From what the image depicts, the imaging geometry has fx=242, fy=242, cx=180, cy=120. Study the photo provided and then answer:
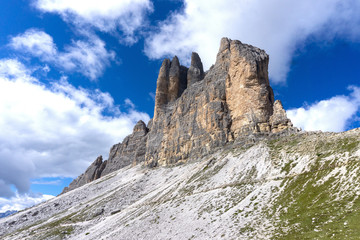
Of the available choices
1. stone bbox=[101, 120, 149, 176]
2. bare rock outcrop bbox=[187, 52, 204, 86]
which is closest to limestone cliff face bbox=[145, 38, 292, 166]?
A: bare rock outcrop bbox=[187, 52, 204, 86]

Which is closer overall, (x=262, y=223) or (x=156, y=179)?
(x=262, y=223)

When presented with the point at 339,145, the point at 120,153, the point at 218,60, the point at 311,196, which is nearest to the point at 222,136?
the point at 218,60

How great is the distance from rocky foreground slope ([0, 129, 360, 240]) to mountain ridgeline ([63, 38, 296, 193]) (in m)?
20.8

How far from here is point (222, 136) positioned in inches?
3317

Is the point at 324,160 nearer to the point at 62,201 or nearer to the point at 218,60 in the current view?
the point at 218,60

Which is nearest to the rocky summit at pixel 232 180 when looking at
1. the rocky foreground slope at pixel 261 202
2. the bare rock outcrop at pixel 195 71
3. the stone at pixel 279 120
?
the rocky foreground slope at pixel 261 202

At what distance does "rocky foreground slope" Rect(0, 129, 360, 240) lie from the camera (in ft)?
74.8

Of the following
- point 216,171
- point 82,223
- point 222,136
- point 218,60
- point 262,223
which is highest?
point 218,60

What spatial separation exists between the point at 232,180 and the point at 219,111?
46297 mm

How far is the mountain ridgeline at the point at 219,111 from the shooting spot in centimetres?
7850

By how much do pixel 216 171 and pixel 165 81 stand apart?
3493 inches

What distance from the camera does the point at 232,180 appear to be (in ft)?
151

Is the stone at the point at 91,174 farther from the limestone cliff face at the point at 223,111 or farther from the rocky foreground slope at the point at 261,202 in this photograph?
the rocky foreground slope at the point at 261,202

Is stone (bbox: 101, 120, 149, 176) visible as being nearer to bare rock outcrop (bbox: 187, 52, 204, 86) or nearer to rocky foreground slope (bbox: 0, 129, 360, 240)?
bare rock outcrop (bbox: 187, 52, 204, 86)
